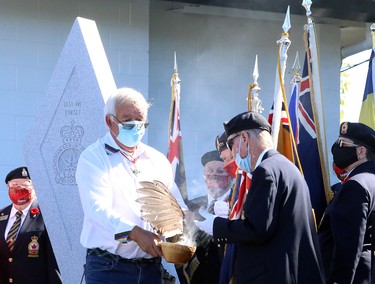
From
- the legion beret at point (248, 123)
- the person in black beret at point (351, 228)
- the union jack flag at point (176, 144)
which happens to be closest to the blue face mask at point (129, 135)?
the legion beret at point (248, 123)

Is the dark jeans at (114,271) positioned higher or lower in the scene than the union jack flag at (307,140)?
lower

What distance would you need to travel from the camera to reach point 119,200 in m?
4.45

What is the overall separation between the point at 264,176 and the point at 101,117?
63.8 inches

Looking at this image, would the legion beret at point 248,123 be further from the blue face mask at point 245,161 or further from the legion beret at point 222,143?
the legion beret at point 222,143

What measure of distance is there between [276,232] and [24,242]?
285 centimetres

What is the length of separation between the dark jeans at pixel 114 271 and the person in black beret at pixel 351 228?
1.12 m

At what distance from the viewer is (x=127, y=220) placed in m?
4.39

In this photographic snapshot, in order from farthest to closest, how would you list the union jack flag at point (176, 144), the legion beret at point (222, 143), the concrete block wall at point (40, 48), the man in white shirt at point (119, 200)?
the concrete block wall at point (40, 48) < the union jack flag at point (176, 144) < the legion beret at point (222, 143) < the man in white shirt at point (119, 200)

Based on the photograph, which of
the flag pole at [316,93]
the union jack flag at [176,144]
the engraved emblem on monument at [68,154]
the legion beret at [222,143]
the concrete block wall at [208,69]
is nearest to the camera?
the engraved emblem on monument at [68,154]

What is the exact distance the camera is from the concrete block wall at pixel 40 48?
868cm

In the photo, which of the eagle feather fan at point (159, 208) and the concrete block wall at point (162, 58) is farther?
the concrete block wall at point (162, 58)

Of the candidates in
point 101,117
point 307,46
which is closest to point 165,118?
point 307,46

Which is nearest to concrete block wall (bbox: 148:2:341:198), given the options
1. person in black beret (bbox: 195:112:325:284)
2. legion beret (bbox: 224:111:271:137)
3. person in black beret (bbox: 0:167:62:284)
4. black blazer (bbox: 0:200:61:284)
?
person in black beret (bbox: 0:167:62:284)

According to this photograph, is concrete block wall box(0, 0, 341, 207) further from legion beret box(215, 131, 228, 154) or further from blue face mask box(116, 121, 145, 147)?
blue face mask box(116, 121, 145, 147)
